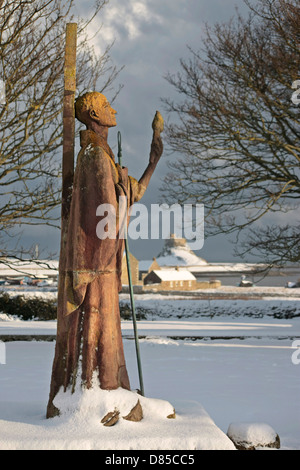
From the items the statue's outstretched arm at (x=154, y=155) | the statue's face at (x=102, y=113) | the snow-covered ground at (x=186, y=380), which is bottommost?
the snow-covered ground at (x=186, y=380)

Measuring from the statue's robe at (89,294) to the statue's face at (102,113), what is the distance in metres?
0.30

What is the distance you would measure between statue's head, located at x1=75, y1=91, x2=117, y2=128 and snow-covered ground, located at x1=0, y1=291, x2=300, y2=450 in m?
2.31

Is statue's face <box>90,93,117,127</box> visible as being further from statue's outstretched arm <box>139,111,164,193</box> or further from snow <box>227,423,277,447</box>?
snow <box>227,423,277,447</box>

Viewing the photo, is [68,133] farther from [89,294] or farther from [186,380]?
[186,380]

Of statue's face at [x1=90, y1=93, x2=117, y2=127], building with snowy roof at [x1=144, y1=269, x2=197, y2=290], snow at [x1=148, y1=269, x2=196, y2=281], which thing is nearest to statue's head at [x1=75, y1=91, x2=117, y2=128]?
statue's face at [x1=90, y1=93, x2=117, y2=127]

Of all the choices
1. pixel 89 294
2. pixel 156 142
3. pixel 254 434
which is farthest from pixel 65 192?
pixel 254 434

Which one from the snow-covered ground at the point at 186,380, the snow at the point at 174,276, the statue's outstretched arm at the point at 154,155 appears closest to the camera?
the snow-covered ground at the point at 186,380

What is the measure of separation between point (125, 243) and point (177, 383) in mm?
4319

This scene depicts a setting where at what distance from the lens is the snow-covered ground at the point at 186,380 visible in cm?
398

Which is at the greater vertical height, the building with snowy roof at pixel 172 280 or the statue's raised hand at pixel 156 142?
the statue's raised hand at pixel 156 142

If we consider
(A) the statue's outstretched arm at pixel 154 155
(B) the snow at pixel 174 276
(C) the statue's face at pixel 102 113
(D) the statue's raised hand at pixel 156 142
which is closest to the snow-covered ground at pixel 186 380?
(A) the statue's outstretched arm at pixel 154 155

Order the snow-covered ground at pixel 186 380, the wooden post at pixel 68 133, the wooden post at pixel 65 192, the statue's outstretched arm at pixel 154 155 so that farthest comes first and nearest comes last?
the statue's outstretched arm at pixel 154 155 → the wooden post at pixel 68 133 → the wooden post at pixel 65 192 → the snow-covered ground at pixel 186 380

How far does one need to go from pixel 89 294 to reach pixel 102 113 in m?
1.58

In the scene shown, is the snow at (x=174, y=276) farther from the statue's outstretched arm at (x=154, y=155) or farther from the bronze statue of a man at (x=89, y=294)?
the bronze statue of a man at (x=89, y=294)
